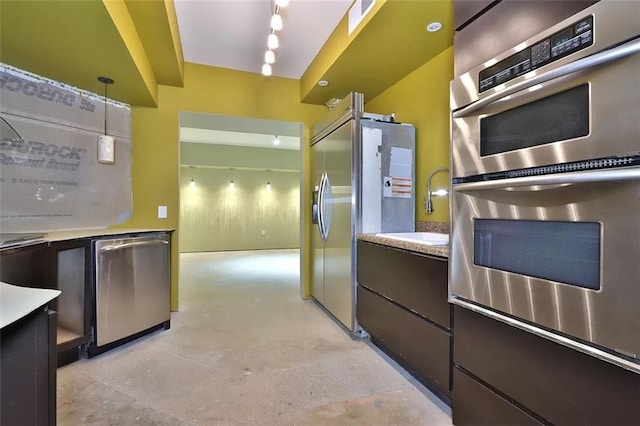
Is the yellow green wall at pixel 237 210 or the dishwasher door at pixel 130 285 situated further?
the yellow green wall at pixel 237 210

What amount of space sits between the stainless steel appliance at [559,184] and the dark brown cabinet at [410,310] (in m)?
0.30

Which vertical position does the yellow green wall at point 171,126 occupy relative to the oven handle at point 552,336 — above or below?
above

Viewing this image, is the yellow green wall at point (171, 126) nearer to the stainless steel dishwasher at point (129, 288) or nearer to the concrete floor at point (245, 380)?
the stainless steel dishwasher at point (129, 288)

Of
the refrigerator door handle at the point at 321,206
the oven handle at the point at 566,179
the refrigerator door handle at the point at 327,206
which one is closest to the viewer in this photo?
the oven handle at the point at 566,179

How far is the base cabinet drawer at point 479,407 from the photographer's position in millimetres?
1270

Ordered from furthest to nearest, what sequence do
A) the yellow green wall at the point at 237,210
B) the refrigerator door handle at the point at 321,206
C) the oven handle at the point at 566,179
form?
the yellow green wall at the point at 237,210
the refrigerator door handle at the point at 321,206
the oven handle at the point at 566,179

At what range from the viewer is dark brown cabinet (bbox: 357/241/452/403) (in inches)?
67.6

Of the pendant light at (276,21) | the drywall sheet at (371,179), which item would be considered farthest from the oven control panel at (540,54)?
the pendant light at (276,21)

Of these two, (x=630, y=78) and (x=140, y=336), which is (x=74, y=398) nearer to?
(x=140, y=336)

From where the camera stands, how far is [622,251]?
0.91 meters

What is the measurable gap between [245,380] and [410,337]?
113cm

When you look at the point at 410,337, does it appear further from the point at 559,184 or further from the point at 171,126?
the point at 171,126

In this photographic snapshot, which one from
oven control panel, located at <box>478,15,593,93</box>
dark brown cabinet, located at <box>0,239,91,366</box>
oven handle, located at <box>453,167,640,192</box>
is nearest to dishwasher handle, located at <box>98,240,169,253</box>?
dark brown cabinet, located at <box>0,239,91,366</box>

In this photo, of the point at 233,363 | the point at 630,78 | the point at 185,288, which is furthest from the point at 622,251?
the point at 185,288
